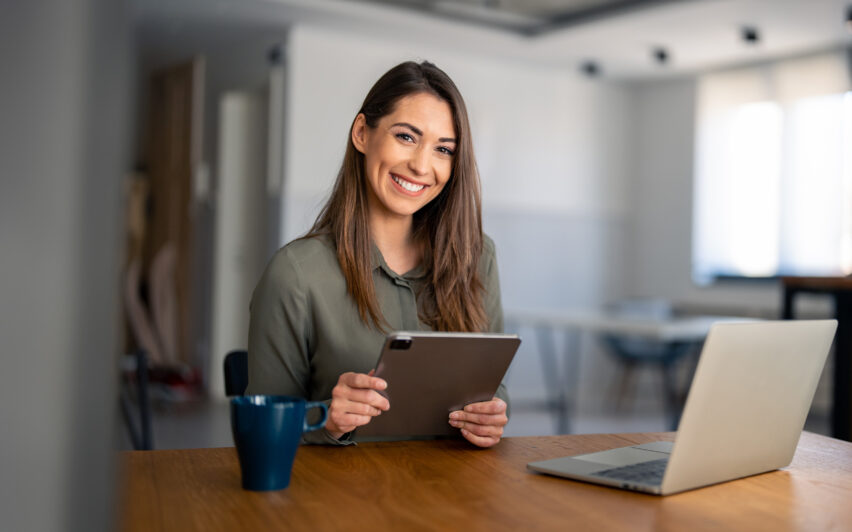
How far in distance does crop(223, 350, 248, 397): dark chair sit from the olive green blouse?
0.38 feet

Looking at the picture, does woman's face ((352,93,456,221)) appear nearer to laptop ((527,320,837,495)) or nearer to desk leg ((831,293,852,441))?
laptop ((527,320,837,495))

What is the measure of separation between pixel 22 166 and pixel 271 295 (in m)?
1.20

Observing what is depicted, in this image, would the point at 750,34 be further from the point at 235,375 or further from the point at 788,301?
the point at 235,375

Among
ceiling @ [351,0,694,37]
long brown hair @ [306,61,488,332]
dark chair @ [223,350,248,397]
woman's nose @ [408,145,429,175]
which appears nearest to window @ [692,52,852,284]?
ceiling @ [351,0,694,37]

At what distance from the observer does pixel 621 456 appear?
1.13 meters

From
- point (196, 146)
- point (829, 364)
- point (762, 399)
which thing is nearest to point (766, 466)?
point (762, 399)

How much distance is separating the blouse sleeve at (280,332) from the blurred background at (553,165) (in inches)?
101

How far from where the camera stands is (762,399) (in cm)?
101

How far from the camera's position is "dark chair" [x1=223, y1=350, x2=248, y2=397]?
158cm

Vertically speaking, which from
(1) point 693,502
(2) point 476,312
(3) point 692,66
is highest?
(3) point 692,66

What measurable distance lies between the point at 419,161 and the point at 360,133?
16 cm

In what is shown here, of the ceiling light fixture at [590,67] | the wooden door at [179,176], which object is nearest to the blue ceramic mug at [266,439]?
the wooden door at [179,176]

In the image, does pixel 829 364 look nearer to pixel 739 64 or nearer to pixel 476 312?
pixel 739 64

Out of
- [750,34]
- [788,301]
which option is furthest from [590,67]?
[788,301]
